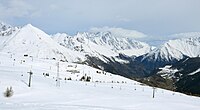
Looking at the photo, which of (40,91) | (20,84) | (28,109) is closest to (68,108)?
(28,109)

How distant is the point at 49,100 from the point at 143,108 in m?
10.2

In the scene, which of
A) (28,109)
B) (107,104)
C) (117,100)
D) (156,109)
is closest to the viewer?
(28,109)

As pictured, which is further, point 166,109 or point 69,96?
point 69,96

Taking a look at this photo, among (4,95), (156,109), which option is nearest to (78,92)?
(4,95)

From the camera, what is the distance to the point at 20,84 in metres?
44.9

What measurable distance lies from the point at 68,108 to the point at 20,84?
51.5 ft

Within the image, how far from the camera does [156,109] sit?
34.2 m

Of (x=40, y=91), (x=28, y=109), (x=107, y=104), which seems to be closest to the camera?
(x=28, y=109)

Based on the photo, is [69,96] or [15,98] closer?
[15,98]

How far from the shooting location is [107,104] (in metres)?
36.5

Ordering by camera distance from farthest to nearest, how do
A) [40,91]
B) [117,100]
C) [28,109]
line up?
[40,91], [117,100], [28,109]

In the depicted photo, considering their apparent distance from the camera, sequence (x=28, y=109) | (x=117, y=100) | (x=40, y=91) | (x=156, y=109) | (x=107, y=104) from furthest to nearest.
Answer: (x=40, y=91), (x=117, y=100), (x=107, y=104), (x=156, y=109), (x=28, y=109)

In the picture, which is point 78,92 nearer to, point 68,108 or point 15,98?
point 15,98

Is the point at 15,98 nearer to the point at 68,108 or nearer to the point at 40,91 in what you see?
the point at 40,91
